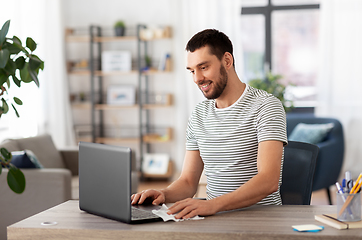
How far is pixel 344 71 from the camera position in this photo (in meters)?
5.14

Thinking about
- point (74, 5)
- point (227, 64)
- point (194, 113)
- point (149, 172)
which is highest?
point (74, 5)

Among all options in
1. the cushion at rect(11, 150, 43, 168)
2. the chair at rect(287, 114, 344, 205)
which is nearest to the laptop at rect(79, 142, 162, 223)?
the cushion at rect(11, 150, 43, 168)

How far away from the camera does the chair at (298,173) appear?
6.21 ft

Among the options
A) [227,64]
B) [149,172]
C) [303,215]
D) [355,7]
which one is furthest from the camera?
[149,172]

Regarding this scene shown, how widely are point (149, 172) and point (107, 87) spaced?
4.02 ft

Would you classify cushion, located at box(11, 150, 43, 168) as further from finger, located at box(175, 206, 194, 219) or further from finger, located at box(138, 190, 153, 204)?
finger, located at box(175, 206, 194, 219)

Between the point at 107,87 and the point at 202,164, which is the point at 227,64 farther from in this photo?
the point at 107,87

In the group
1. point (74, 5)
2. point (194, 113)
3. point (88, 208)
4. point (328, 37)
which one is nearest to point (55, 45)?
point (74, 5)

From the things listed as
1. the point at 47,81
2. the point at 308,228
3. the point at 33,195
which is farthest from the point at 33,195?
the point at 47,81

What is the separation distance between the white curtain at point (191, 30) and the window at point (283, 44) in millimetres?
304

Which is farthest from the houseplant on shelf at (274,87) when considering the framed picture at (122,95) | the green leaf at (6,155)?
the green leaf at (6,155)

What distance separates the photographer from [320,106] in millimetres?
5211

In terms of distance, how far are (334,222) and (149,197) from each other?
64 centimetres

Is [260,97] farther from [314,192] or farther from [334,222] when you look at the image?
[314,192]
